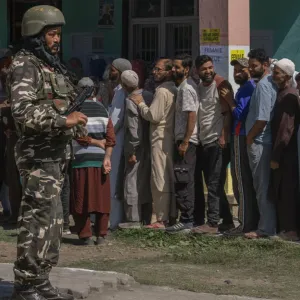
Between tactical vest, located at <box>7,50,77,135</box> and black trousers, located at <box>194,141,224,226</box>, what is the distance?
3.85 m

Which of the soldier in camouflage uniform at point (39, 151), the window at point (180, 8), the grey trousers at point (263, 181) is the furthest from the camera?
the window at point (180, 8)

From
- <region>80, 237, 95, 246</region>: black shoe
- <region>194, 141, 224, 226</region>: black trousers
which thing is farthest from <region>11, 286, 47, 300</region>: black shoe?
<region>194, 141, 224, 226</region>: black trousers

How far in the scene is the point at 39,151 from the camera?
672cm

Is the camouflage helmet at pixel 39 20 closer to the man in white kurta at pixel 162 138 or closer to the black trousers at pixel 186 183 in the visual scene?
the man in white kurta at pixel 162 138

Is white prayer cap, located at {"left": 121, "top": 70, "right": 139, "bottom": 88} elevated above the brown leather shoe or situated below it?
above

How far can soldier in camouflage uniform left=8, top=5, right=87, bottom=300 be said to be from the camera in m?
A: 6.65

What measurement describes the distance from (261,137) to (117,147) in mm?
1854

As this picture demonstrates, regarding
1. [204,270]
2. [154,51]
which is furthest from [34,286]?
[154,51]

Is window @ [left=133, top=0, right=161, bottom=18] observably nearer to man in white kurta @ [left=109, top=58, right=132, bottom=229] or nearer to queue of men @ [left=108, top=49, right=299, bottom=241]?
man in white kurta @ [left=109, top=58, right=132, bottom=229]

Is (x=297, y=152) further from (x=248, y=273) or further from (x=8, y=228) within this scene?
(x=8, y=228)

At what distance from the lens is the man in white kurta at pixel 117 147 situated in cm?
1089

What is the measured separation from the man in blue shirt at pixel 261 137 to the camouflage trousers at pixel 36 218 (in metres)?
3.57

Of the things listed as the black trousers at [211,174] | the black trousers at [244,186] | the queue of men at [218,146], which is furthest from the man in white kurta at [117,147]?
the black trousers at [244,186]

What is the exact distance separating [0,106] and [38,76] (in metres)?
4.82
